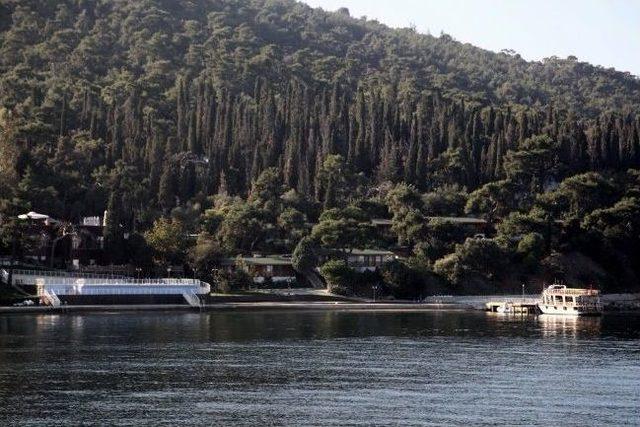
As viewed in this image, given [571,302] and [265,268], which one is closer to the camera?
[571,302]

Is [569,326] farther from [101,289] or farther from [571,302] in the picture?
[101,289]

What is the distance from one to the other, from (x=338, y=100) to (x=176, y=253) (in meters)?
50.4

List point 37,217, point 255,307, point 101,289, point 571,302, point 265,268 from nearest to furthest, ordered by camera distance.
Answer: point 101,289, point 255,307, point 571,302, point 37,217, point 265,268

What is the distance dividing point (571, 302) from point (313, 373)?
49.8 m

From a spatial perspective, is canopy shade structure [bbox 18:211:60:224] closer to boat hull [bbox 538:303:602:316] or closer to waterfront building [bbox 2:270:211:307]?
waterfront building [bbox 2:270:211:307]

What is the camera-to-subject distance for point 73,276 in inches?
4006

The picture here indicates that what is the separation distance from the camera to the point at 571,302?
10025cm

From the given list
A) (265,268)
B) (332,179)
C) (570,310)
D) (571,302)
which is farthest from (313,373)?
(332,179)

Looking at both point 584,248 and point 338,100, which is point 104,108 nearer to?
point 338,100

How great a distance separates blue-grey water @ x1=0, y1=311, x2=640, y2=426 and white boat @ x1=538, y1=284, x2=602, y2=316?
15270 mm

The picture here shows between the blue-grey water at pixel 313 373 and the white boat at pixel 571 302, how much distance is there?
15.3 metres

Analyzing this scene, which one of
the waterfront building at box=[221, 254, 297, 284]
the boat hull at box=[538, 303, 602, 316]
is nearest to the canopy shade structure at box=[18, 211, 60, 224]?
the waterfront building at box=[221, 254, 297, 284]

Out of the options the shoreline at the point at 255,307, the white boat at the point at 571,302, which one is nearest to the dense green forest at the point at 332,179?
the shoreline at the point at 255,307

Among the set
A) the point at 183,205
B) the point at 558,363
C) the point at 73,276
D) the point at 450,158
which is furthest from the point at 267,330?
Answer: the point at 450,158
